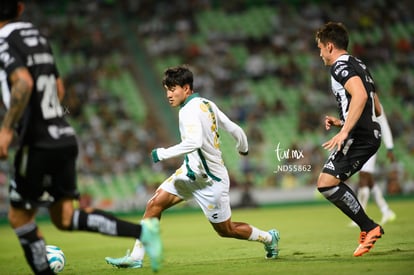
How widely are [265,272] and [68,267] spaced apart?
272 centimetres

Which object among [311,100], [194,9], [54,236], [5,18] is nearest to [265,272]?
[5,18]

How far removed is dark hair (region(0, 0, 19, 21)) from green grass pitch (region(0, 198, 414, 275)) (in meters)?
3.17

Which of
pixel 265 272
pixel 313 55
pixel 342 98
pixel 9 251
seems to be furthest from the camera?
pixel 313 55

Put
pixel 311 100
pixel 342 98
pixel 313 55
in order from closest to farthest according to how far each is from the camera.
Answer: pixel 342 98 < pixel 311 100 < pixel 313 55

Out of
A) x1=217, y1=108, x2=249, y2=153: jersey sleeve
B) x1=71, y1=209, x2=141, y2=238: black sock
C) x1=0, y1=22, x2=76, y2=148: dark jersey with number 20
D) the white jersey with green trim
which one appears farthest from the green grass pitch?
x1=0, y1=22, x2=76, y2=148: dark jersey with number 20

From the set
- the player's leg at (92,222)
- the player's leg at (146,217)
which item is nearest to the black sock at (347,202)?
Result: the player's leg at (146,217)

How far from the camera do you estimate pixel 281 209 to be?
66.5 ft

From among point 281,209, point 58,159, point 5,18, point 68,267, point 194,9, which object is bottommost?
point 281,209

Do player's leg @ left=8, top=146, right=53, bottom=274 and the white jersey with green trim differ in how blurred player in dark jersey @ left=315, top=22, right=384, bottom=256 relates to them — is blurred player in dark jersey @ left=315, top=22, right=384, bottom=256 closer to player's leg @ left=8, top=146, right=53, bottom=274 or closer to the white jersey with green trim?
the white jersey with green trim

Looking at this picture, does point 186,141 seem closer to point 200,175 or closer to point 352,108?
point 200,175

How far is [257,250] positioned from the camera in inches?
383

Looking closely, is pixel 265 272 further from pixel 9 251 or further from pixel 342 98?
pixel 9 251

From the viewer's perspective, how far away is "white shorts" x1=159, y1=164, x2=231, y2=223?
26.6 feet

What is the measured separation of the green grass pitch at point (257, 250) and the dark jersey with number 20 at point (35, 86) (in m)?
2.38
